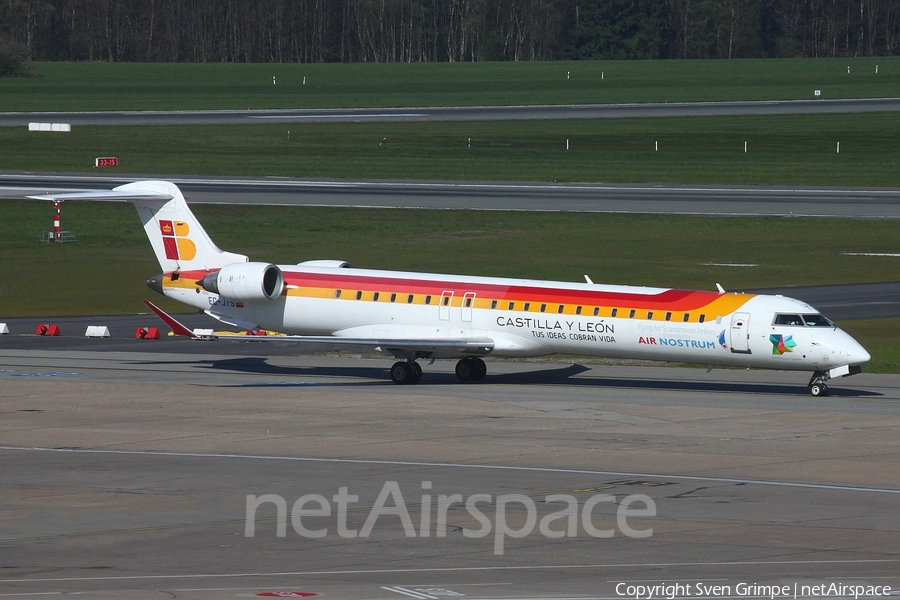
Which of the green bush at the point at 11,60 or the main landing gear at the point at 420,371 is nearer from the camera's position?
the main landing gear at the point at 420,371

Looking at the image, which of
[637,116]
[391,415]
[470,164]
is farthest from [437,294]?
[637,116]

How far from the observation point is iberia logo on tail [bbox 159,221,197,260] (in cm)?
3853

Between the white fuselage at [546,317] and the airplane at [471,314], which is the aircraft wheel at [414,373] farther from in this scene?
the white fuselage at [546,317]

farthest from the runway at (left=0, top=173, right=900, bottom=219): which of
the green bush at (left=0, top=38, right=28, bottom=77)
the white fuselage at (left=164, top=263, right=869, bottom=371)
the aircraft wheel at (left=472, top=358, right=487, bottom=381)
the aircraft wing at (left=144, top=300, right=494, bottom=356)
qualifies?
→ the green bush at (left=0, top=38, right=28, bottom=77)

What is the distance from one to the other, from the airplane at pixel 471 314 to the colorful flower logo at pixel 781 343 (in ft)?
0.11

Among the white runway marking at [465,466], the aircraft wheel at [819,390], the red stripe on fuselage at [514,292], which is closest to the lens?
the white runway marking at [465,466]

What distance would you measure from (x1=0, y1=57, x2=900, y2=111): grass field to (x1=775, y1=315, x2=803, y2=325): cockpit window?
94349 mm

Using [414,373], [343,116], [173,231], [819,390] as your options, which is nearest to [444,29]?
[343,116]

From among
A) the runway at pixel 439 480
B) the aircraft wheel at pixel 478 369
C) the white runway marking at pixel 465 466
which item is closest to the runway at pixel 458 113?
the runway at pixel 439 480

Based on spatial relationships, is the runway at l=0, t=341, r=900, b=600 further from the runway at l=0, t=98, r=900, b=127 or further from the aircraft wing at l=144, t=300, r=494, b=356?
the runway at l=0, t=98, r=900, b=127

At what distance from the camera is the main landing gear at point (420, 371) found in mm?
35031

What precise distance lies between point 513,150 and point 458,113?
72.4 ft

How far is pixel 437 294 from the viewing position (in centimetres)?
3500

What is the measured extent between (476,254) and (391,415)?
30229 millimetres
